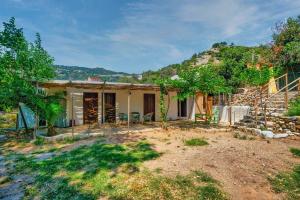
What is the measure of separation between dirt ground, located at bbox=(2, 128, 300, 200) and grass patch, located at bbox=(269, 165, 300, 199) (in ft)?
0.57

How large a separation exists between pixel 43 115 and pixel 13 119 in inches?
373

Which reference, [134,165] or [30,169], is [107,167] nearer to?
[134,165]

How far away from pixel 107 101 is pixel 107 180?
1070 centimetres

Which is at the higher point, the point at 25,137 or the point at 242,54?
the point at 242,54

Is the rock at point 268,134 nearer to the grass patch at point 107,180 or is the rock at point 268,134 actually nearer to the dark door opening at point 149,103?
the grass patch at point 107,180

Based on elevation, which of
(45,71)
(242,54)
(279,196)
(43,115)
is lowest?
(279,196)

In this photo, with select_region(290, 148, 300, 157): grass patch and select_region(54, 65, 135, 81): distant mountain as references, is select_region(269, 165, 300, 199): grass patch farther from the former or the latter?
select_region(54, 65, 135, 81): distant mountain

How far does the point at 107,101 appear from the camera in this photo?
640 inches

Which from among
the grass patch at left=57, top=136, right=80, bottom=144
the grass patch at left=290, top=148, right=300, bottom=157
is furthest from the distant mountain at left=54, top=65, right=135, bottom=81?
the grass patch at left=290, top=148, right=300, bottom=157

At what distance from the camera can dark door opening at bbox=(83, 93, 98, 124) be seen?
50.0ft

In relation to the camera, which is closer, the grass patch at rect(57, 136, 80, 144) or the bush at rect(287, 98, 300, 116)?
the grass patch at rect(57, 136, 80, 144)

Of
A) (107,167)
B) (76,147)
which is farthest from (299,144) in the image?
(76,147)

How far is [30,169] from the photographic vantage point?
696 centimetres

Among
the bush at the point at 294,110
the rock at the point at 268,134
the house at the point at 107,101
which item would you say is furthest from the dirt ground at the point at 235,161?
the house at the point at 107,101
